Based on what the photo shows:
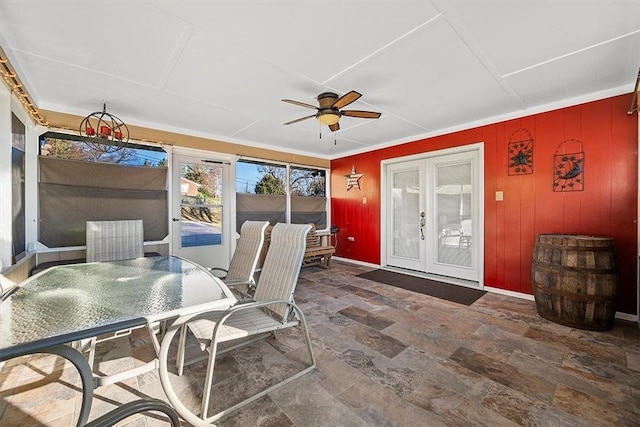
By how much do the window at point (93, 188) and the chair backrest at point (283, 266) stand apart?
2614 mm

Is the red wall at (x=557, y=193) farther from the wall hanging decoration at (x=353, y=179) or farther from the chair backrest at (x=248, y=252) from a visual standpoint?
the chair backrest at (x=248, y=252)

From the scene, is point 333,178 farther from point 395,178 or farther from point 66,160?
point 66,160

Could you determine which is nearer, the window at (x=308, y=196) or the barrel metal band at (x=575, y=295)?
the barrel metal band at (x=575, y=295)

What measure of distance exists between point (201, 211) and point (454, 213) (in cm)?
427

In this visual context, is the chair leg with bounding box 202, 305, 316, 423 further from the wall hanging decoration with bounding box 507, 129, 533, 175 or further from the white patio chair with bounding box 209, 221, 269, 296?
the wall hanging decoration with bounding box 507, 129, 533, 175

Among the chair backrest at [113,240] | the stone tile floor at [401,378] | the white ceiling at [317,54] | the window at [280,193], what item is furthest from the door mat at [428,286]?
the chair backrest at [113,240]

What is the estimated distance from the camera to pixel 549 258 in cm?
277

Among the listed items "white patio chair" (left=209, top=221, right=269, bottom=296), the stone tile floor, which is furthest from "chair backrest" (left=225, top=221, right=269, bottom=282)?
the stone tile floor

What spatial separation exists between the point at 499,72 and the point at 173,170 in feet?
14.6

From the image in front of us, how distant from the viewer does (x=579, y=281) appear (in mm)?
2580

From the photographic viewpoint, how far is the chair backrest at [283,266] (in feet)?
6.79

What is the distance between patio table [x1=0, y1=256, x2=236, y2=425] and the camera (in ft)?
3.52

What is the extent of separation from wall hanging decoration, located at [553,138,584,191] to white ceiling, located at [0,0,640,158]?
545mm

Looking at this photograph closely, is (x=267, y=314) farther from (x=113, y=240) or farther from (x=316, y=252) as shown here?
(x=316, y=252)
